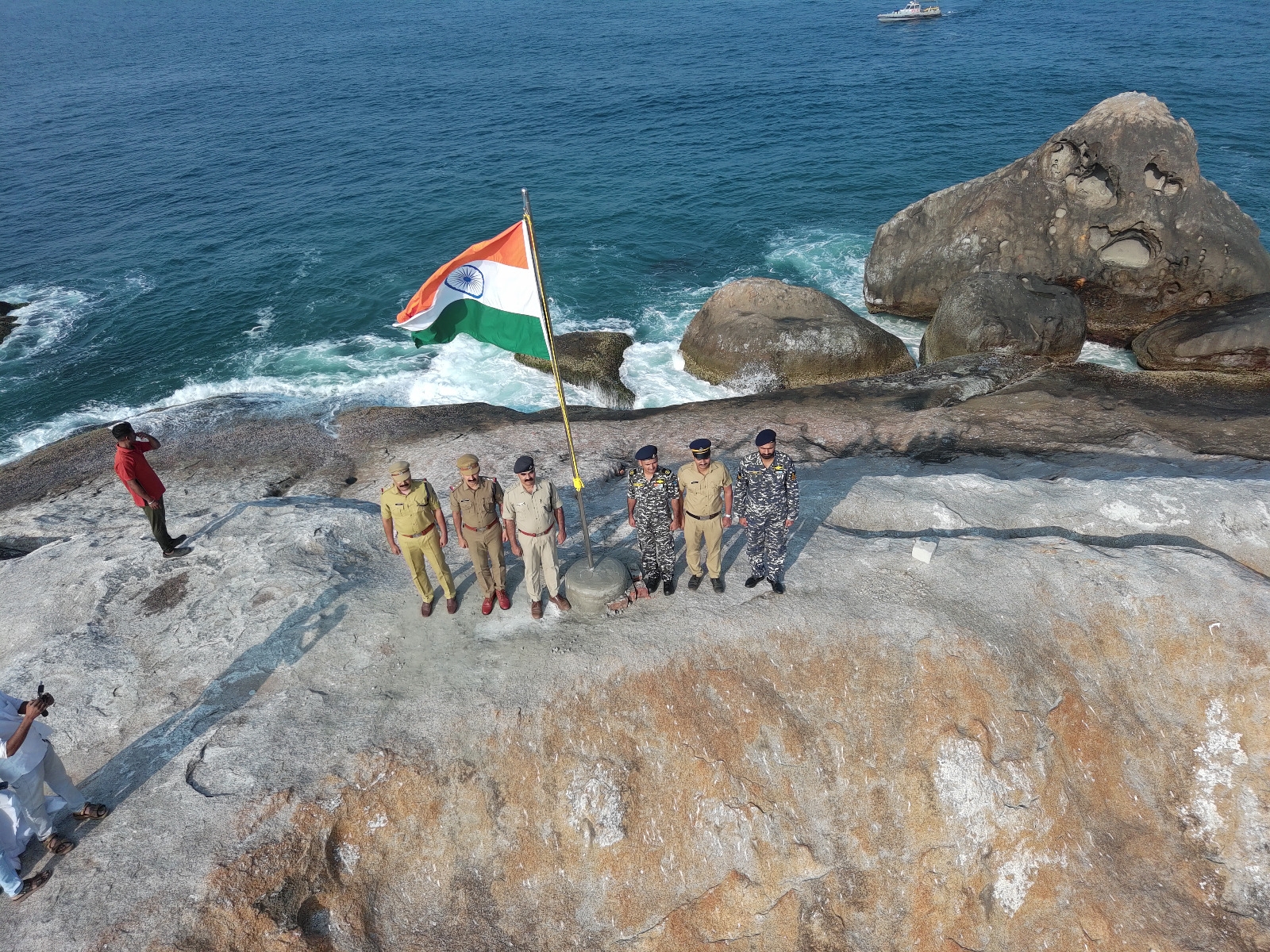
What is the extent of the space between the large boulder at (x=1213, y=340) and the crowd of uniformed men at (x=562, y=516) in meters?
19.0

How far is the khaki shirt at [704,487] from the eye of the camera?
8883 millimetres

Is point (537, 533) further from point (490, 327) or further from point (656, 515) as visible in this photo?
point (490, 327)

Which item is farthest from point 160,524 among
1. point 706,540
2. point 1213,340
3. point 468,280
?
point 1213,340

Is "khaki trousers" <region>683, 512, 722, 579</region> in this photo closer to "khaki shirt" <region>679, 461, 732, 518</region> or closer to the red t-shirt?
"khaki shirt" <region>679, 461, 732, 518</region>

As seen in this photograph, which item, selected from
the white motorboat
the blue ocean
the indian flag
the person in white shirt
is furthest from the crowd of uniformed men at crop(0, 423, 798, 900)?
the white motorboat

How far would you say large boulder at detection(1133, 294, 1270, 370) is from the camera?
2020 cm

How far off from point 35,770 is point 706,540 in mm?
7180

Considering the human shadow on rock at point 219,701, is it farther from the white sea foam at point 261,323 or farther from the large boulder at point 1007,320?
the white sea foam at point 261,323

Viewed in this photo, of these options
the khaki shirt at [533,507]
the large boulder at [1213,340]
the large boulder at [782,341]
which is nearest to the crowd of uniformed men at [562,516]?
the khaki shirt at [533,507]

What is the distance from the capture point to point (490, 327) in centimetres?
938

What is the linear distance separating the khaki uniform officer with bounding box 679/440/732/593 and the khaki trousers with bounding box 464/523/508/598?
235 cm

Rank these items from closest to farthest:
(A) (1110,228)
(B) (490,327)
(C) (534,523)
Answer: (C) (534,523)
(B) (490,327)
(A) (1110,228)

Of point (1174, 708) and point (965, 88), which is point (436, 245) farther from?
point (965, 88)

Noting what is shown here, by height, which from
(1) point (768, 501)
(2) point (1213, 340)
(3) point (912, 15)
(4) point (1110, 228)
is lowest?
(2) point (1213, 340)
